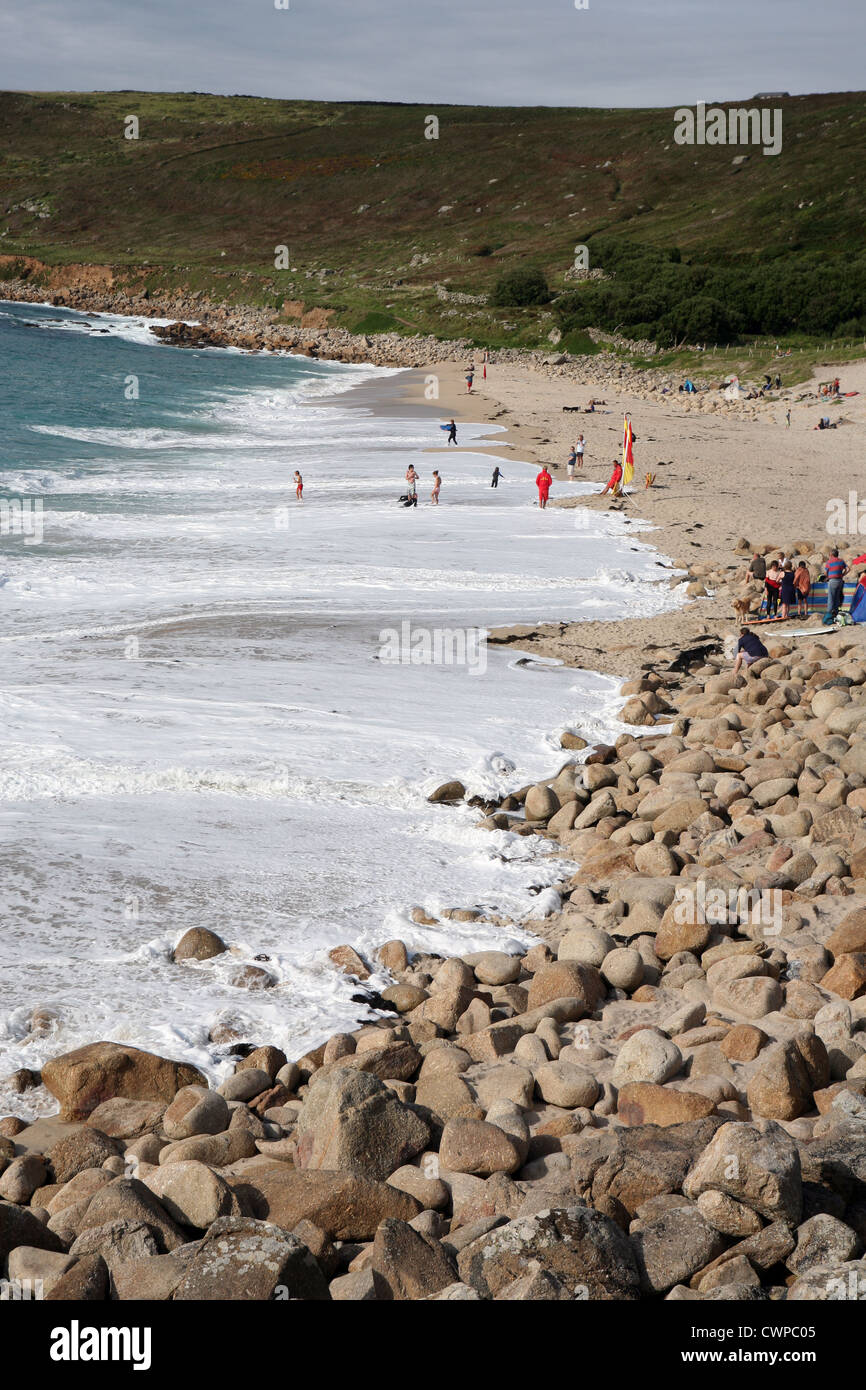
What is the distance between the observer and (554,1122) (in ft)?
20.6

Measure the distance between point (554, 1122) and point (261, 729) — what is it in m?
7.33

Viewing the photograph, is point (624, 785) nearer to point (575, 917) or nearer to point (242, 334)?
point (575, 917)

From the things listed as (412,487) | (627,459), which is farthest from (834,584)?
(412,487)

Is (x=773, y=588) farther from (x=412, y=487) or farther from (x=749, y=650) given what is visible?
(x=412, y=487)

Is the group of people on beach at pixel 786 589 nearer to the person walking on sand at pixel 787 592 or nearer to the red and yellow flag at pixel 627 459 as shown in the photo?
the person walking on sand at pixel 787 592

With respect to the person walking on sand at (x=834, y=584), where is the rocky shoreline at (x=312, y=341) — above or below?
above

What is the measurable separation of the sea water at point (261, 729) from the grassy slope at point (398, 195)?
48431 millimetres

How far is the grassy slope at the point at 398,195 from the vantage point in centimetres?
8531

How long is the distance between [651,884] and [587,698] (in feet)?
19.0

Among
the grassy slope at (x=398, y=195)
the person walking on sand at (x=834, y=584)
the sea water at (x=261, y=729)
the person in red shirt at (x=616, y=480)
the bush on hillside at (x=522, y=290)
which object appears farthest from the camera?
the grassy slope at (x=398, y=195)

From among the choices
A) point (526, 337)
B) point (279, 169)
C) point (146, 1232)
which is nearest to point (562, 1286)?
point (146, 1232)

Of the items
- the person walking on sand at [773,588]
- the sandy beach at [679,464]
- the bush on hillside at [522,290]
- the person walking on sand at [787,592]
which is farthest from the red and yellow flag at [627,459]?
the bush on hillside at [522,290]

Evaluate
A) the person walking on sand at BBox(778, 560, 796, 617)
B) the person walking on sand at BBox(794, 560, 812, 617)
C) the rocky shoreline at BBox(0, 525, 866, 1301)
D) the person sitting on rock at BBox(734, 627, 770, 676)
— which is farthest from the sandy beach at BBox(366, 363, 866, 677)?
the rocky shoreline at BBox(0, 525, 866, 1301)

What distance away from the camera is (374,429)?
41250mm
